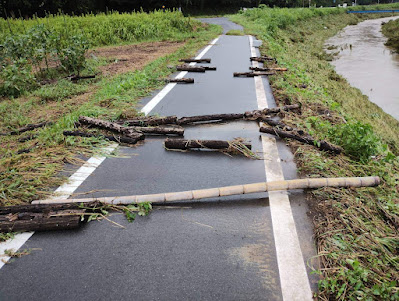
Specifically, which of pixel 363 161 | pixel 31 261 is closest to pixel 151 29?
pixel 363 161

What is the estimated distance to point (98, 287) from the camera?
7.68ft

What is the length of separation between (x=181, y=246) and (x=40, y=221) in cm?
130

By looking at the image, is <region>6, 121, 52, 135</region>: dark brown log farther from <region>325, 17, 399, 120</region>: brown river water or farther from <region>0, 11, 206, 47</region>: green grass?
<region>0, 11, 206, 47</region>: green grass

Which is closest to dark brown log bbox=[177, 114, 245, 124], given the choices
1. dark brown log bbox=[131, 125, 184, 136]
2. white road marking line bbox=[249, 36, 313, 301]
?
dark brown log bbox=[131, 125, 184, 136]

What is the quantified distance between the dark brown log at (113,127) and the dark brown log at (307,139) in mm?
1907

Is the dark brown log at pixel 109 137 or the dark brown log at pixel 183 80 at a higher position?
the dark brown log at pixel 183 80

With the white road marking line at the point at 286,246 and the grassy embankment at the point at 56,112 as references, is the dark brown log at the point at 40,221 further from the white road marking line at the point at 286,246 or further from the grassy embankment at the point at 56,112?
the white road marking line at the point at 286,246

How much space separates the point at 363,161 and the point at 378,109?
20.4ft

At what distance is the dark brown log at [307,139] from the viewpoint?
4391mm

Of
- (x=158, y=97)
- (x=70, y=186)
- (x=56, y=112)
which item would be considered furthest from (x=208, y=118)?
(x=56, y=112)

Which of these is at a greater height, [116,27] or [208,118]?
[116,27]

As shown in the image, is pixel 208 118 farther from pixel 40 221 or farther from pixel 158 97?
pixel 40 221

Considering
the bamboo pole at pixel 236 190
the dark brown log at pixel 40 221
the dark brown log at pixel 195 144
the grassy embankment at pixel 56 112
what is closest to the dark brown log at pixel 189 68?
the grassy embankment at pixel 56 112

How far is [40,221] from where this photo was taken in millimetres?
2980
